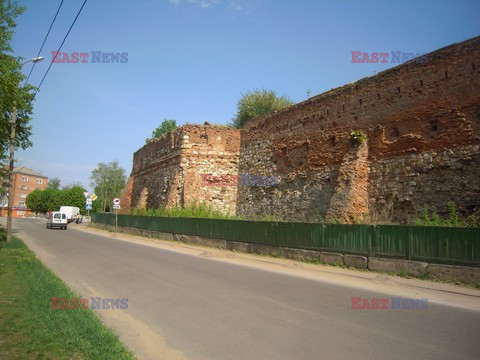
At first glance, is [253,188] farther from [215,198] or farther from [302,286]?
[302,286]

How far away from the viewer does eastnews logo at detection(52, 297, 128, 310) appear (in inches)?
243

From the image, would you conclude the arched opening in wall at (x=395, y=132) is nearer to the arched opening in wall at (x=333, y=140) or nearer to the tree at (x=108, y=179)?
the arched opening in wall at (x=333, y=140)

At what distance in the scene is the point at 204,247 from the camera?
17812 millimetres

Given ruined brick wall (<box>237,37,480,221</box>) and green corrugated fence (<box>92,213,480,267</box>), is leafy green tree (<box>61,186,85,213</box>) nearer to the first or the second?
ruined brick wall (<box>237,37,480,221</box>)

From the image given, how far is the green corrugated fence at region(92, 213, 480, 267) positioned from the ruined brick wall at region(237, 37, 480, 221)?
3.40 m

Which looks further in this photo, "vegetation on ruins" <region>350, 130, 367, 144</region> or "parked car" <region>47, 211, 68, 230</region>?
"parked car" <region>47, 211, 68, 230</region>

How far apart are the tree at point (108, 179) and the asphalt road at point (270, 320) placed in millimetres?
75826

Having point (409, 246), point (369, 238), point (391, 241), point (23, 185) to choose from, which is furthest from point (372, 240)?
point (23, 185)

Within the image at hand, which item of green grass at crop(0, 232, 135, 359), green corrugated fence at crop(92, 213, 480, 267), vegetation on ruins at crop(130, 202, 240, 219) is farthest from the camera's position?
vegetation on ruins at crop(130, 202, 240, 219)

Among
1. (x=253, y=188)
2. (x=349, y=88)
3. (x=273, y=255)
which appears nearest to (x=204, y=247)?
(x=273, y=255)

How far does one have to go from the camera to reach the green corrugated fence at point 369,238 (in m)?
9.01

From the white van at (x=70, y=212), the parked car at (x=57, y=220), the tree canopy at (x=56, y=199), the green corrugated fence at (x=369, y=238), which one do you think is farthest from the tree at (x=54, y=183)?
the green corrugated fence at (x=369, y=238)

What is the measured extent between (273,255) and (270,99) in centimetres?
2634

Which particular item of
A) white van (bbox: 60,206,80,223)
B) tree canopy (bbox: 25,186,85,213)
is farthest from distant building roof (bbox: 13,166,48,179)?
white van (bbox: 60,206,80,223)
